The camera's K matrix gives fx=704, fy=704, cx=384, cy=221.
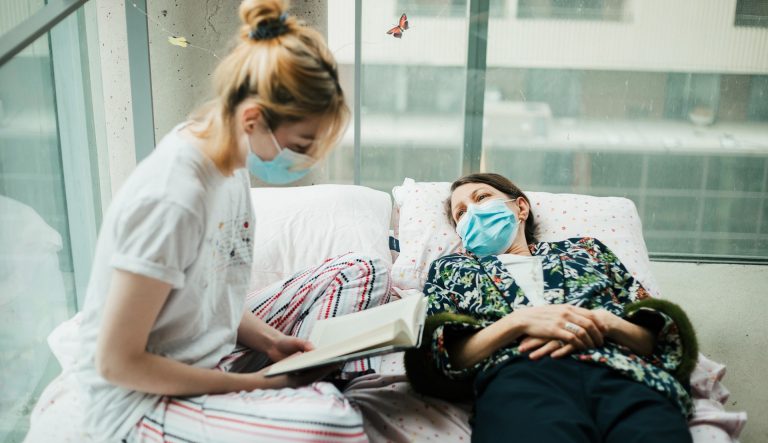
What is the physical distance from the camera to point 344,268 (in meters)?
1.67

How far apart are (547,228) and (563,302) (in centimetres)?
52

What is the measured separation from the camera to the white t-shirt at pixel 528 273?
167 centimetres

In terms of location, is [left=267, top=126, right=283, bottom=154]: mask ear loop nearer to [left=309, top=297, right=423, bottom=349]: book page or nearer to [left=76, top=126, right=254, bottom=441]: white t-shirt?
[left=76, top=126, right=254, bottom=441]: white t-shirt

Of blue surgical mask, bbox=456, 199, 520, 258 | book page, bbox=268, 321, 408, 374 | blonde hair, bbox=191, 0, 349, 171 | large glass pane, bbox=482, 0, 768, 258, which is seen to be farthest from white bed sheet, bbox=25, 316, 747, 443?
large glass pane, bbox=482, 0, 768, 258

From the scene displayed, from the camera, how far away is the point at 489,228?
1.87 metres

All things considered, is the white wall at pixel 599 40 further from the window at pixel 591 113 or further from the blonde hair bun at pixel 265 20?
the blonde hair bun at pixel 265 20

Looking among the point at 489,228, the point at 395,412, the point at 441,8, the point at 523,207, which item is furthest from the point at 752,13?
the point at 395,412

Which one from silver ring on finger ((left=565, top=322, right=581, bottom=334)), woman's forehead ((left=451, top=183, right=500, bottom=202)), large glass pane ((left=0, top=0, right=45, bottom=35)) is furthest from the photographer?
woman's forehead ((left=451, top=183, right=500, bottom=202))

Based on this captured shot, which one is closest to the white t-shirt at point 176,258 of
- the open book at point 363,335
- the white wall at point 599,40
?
the open book at point 363,335

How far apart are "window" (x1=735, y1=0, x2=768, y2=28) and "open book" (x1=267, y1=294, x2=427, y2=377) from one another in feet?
7.13

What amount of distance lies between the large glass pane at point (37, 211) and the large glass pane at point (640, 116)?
1642 millimetres

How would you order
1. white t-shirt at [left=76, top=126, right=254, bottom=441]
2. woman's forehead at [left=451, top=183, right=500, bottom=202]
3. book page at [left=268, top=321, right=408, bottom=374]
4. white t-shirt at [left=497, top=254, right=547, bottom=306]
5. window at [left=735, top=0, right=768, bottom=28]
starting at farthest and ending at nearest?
1. window at [left=735, top=0, right=768, bottom=28]
2. woman's forehead at [left=451, top=183, right=500, bottom=202]
3. white t-shirt at [left=497, top=254, right=547, bottom=306]
4. book page at [left=268, top=321, right=408, bottom=374]
5. white t-shirt at [left=76, top=126, right=254, bottom=441]

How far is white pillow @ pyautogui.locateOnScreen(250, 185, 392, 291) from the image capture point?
2.00 meters

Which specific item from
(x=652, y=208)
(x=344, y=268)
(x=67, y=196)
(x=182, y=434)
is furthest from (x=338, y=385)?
(x=652, y=208)
